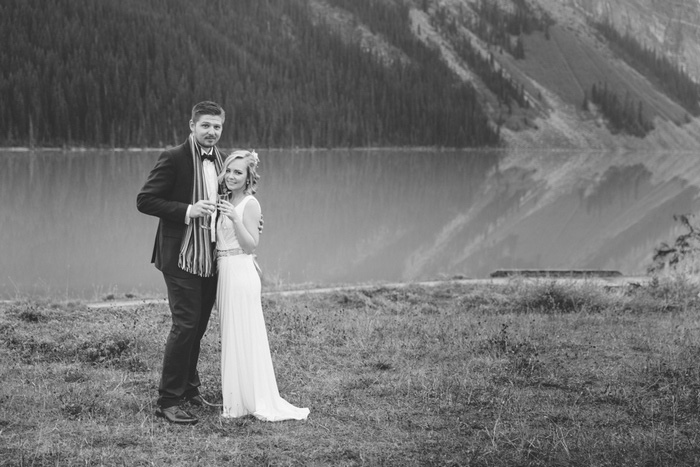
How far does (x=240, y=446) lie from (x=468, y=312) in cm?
683

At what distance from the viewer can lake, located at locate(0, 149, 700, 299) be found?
1986 centimetres

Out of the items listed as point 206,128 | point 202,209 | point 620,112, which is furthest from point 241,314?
point 620,112

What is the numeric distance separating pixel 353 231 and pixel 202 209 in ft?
73.7

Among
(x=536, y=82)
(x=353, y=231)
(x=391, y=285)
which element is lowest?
(x=353, y=231)

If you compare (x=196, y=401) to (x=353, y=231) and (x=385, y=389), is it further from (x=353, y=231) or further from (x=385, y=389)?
(x=353, y=231)

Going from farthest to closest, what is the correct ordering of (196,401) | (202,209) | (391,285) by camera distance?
(391,285) < (196,401) < (202,209)

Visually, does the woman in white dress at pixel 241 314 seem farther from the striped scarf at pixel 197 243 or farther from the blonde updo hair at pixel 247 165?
the striped scarf at pixel 197 243

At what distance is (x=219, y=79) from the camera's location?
126m

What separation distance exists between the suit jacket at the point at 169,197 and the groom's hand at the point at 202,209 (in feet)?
0.31

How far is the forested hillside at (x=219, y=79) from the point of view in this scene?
3917 inches

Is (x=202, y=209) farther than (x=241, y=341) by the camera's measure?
No

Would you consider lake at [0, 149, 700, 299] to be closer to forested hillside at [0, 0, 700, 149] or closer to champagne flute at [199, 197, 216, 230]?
champagne flute at [199, 197, 216, 230]

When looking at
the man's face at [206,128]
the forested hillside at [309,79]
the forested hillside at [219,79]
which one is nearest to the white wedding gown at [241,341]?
the man's face at [206,128]

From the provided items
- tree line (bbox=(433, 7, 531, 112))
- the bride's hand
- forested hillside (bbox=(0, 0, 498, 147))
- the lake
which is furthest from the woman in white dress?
tree line (bbox=(433, 7, 531, 112))
